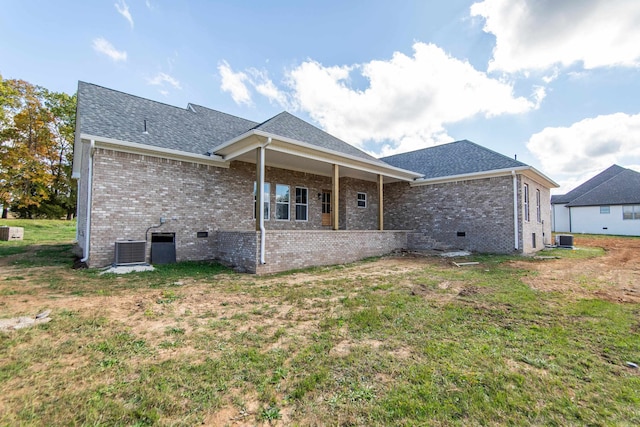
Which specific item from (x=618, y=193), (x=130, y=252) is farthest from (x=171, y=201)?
(x=618, y=193)

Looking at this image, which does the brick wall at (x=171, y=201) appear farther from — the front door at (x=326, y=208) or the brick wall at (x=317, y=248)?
the brick wall at (x=317, y=248)

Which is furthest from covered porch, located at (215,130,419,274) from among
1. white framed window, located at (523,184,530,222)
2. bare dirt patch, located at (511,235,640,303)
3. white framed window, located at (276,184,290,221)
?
bare dirt patch, located at (511,235,640,303)

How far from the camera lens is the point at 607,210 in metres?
25.0

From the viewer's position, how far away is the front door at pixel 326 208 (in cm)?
1349

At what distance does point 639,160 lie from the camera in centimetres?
2811

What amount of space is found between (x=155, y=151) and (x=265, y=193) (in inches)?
163

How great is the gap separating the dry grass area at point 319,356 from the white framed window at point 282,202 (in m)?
6.19

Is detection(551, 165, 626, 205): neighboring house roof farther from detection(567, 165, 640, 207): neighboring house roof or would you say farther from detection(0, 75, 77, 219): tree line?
detection(0, 75, 77, 219): tree line

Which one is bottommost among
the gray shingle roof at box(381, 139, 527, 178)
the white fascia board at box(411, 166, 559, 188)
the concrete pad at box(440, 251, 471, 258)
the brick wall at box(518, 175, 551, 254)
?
the concrete pad at box(440, 251, 471, 258)

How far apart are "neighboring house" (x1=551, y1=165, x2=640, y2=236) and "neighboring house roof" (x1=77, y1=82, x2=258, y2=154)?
31790 millimetres

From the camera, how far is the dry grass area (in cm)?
209

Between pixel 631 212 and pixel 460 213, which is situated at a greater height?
pixel 631 212

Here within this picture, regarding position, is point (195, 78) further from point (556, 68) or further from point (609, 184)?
point (609, 184)

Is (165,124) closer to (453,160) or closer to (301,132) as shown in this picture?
(301,132)
